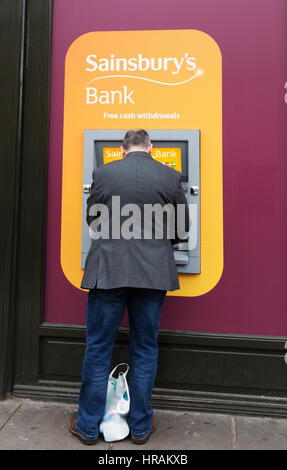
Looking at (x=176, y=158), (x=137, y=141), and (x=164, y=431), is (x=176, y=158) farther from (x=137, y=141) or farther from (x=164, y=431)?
(x=164, y=431)

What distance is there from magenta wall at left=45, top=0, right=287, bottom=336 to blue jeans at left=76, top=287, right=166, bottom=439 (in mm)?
526

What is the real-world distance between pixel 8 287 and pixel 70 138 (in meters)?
1.16

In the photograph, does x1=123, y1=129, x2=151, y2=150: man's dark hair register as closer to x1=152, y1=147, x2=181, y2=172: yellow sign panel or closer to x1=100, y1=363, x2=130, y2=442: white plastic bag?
x1=152, y1=147, x2=181, y2=172: yellow sign panel

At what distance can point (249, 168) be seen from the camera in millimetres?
2598

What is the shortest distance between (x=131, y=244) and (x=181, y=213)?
0.36 meters

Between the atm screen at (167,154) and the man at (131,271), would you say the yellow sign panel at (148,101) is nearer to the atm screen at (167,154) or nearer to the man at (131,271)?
the atm screen at (167,154)

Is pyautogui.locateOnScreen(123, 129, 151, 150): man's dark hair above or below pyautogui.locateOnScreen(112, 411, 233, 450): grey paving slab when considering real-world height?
above

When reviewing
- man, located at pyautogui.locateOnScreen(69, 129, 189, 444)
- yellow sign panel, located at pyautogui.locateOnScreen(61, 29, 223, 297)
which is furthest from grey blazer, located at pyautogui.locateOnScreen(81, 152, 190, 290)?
yellow sign panel, located at pyautogui.locateOnScreen(61, 29, 223, 297)

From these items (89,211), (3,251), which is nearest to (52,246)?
(3,251)

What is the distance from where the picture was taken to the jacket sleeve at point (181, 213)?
2.14 metres

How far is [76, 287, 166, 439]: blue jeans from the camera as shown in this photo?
6.81 feet

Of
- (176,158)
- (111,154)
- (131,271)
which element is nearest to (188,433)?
(131,271)

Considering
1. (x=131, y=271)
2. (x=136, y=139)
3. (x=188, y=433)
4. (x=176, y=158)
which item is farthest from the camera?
(x=176, y=158)

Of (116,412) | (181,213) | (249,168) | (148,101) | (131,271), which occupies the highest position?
(148,101)
